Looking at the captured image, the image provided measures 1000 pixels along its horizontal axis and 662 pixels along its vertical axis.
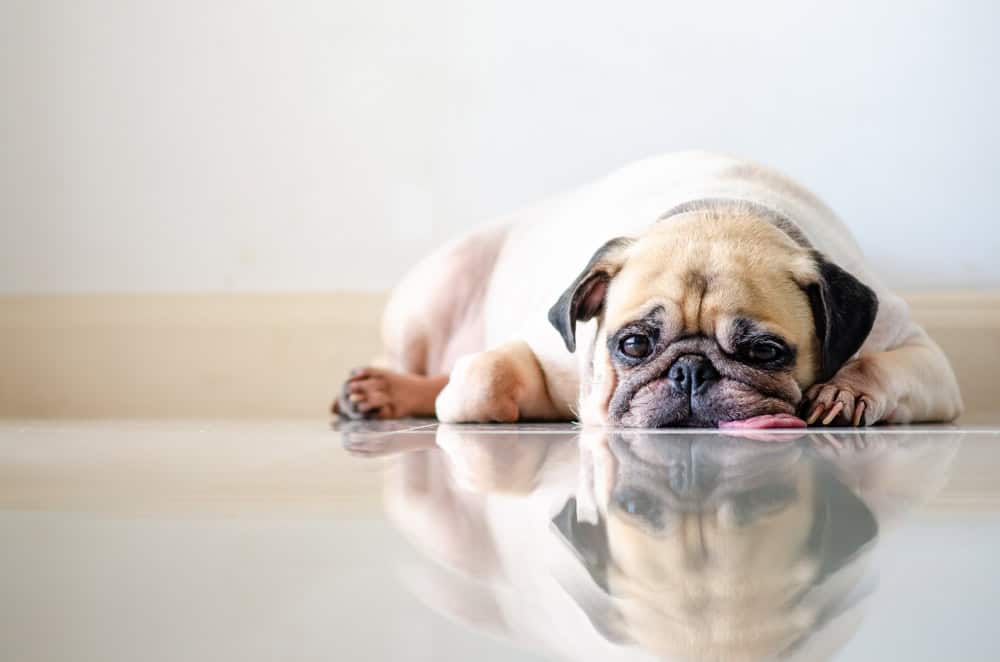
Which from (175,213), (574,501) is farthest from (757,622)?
(175,213)

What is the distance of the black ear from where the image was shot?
1931 mm

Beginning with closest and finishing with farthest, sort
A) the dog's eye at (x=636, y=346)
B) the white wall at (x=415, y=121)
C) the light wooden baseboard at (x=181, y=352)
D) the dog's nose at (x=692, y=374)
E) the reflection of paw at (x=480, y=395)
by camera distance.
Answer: the dog's nose at (x=692, y=374) → the dog's eye at (x=636, y=346) → the reflection of paw at (x=480, y=395) → the white wall at (x=415, y=121) → the light wooden baseboard at (x=181, y=352)

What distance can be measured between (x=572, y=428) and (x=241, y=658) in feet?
5.09

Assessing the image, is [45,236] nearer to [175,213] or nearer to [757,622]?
[175,213]

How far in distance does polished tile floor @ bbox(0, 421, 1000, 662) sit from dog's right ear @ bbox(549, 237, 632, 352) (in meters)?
0.95

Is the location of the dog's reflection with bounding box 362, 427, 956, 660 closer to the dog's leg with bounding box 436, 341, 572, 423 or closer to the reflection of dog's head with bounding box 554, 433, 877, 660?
the reflection of dog's head with bounding box 554, 433, 877, 660

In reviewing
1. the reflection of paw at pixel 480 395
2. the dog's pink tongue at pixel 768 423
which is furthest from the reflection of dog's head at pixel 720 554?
the reflection of paw at pixel 480 395

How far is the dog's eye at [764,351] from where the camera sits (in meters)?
1.92

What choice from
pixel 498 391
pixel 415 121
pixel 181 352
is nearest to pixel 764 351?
pixel 498 391

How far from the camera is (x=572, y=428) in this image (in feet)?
6.43

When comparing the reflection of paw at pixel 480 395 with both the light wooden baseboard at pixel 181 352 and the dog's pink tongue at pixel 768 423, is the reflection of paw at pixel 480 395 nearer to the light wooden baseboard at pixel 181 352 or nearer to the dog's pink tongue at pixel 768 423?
the dog's pink tongue at pixel 768 423

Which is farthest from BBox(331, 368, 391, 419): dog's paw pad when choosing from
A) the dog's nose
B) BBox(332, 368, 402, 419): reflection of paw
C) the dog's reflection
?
the dog's reflection

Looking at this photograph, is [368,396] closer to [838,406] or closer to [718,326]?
[718,326]

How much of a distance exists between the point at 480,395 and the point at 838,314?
0.65 m
